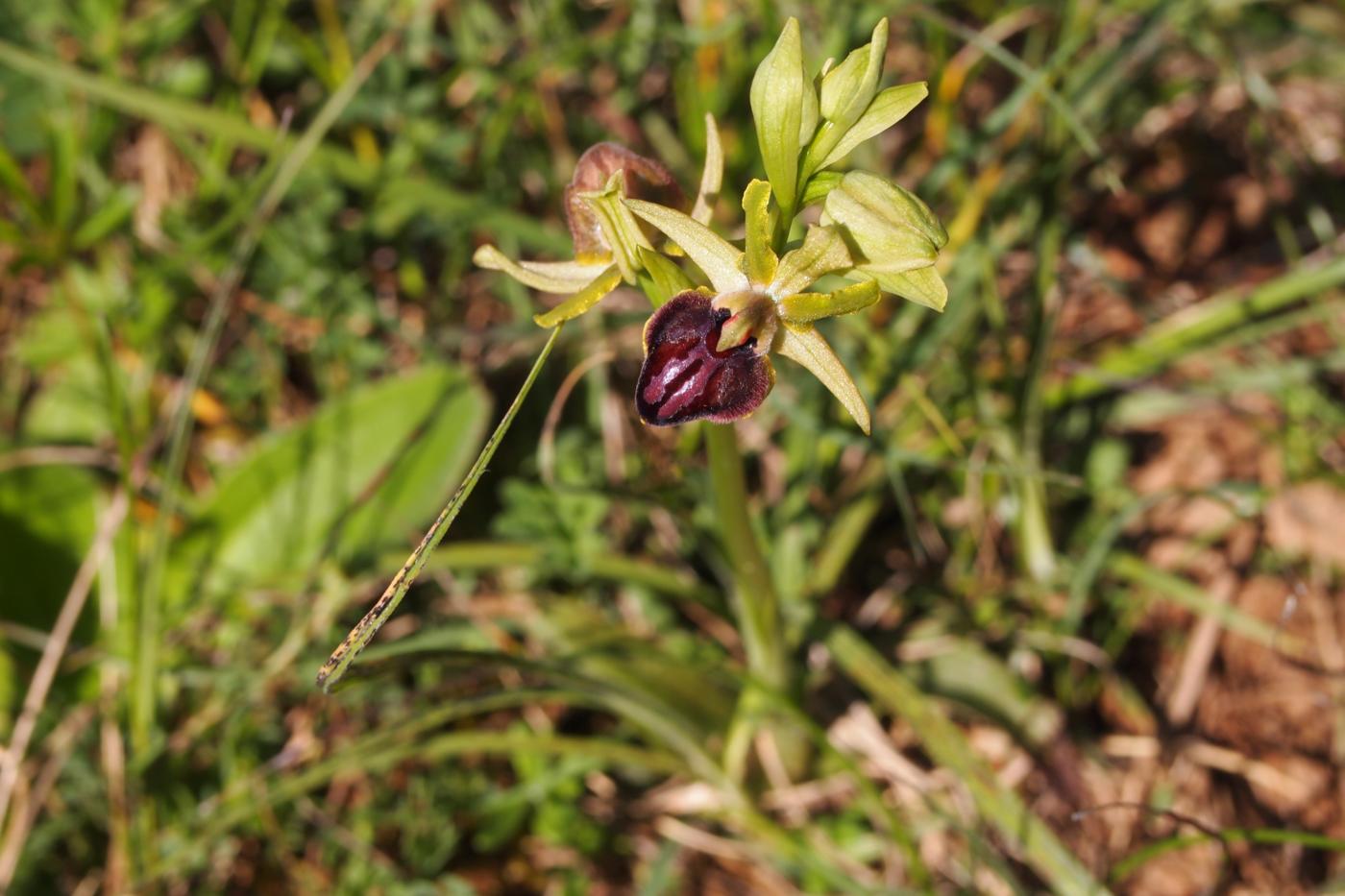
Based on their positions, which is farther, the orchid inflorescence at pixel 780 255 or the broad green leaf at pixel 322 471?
the broad green leaf at pixel 322 471

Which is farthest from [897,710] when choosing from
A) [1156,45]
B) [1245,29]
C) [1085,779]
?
[1245,29]

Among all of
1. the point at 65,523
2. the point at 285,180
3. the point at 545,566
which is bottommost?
the point at 545,566

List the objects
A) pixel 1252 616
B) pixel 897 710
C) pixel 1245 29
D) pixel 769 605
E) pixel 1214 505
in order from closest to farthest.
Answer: pixel 769 605 → pixel 897 710 → pixel 1252 616 → pixel 1214 505 → pixel 1245 29

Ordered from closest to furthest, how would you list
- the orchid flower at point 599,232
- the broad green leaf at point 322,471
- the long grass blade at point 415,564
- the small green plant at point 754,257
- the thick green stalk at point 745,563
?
the long grass blade at point 415,564, the small green plant at point 754,257, the orchid flower at point 599,232, the thick green stalk at point 745,563, the broad green leaf at point 322,471

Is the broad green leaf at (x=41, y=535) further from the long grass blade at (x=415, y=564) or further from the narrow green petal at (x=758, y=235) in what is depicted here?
the narrow green petal at (x=758, y=235)

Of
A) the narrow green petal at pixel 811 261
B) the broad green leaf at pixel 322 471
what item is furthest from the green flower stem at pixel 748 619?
the broad green leaf at pixel 322 471

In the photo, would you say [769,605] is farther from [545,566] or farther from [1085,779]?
[1085,779]

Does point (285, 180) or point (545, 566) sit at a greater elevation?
point (285, 180)

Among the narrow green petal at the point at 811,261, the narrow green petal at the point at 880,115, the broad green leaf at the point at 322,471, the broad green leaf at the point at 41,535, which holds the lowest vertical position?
the broad green leaf at the point at 322,471
